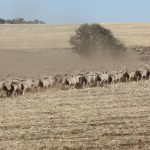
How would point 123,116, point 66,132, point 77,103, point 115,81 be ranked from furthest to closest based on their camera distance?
point 115,81, point 77,103, point 123,116, point 66,132

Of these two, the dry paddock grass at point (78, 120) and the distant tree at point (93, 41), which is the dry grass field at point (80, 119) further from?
the distant tree at point (93, 41)

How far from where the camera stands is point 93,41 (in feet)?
207

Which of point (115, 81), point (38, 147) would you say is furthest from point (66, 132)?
point (115, 81)

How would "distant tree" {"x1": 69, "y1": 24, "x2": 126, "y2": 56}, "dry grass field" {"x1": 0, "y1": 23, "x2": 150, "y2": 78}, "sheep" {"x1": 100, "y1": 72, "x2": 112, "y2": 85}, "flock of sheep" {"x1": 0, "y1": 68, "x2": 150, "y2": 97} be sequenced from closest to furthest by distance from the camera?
"flock of sheep" {"x1": 0, "y1": 68, "x2": 150, "y2": 97} → "sheep" {"x1": 100, "y1": 72, "x2": 112, "y2": 85} → "dry grass field" {"x1": 0, "y1": 23, "x2": 150, "y2": 78} → "distant tree" {"x1": 69, "y1": 24, "x2": 126, "y2": 56}

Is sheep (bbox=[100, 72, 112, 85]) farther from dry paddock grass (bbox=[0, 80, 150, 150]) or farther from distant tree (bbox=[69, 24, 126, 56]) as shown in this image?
distant tree (bbox=[69, 24, 126, 56])

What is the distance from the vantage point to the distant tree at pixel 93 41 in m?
62.7

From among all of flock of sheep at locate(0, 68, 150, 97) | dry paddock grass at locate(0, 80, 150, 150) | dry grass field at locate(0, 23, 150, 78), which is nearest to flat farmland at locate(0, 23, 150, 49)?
dry grass field at locate(0, 23, 150, 78)

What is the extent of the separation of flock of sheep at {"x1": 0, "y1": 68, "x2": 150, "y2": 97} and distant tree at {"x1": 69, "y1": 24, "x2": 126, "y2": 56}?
28579mm

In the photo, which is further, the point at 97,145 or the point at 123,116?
the point at 123,116

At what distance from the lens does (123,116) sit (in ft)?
62.4

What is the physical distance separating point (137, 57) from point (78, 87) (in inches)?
1238

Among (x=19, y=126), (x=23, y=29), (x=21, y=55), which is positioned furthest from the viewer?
(x=23, y=29)

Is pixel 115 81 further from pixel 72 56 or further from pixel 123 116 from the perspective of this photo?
pixel 72 56

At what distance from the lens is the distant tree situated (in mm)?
62719
